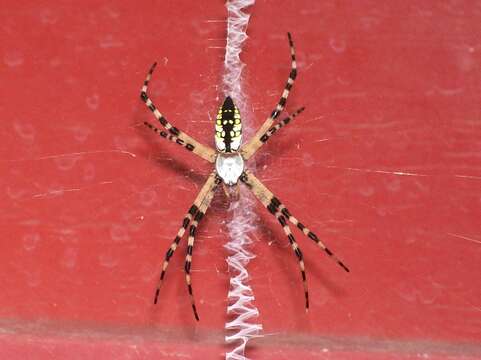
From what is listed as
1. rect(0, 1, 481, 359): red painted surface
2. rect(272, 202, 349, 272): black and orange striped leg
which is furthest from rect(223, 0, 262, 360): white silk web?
rect(272, 202, 349, 272): black and orange striped leg

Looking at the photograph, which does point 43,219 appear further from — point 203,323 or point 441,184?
point 441,184

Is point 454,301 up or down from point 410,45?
down

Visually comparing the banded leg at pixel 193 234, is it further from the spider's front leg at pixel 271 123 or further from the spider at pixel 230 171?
the spider's front leg at pixel 271 123

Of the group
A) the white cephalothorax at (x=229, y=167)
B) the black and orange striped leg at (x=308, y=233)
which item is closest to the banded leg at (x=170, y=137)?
the white cephalothorax at (x=229, y=167)

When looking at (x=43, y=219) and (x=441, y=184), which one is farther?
(x=43, y=219)

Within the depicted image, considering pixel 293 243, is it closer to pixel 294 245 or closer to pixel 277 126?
pixel 294 245

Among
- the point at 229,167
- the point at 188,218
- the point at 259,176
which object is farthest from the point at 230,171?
the point at 188,218

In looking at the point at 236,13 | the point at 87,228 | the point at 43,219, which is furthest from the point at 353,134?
the point at 43,219
